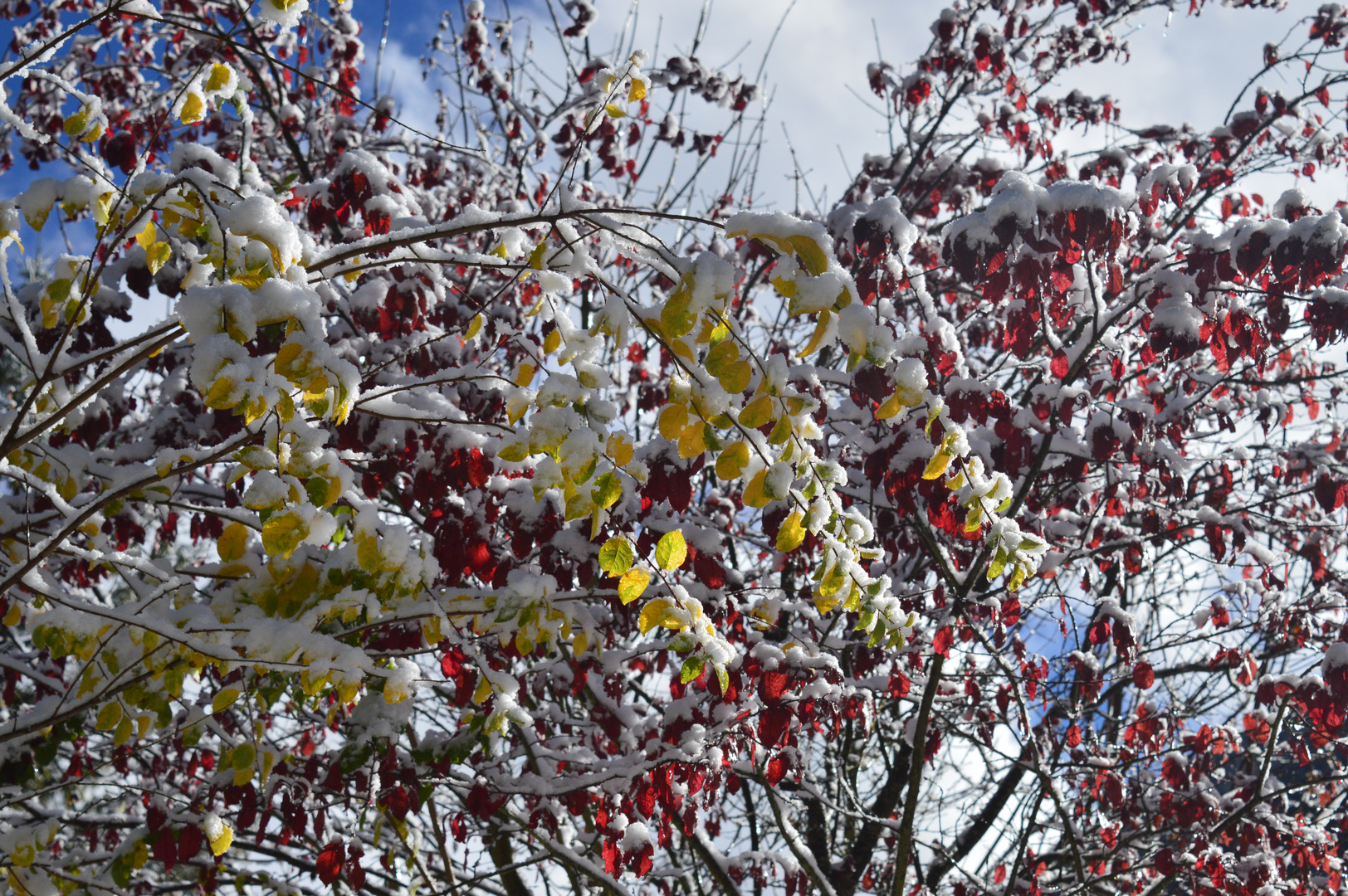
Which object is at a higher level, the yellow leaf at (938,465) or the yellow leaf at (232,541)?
→ the yellow leaf at (938,465)

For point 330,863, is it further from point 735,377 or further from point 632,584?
point 735,377

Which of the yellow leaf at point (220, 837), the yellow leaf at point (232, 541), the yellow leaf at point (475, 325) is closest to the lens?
the yellow leaf at point (232, 541)

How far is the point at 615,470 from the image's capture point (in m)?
1.67

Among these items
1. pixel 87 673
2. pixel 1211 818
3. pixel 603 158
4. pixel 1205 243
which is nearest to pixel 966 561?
pixel 1211 818

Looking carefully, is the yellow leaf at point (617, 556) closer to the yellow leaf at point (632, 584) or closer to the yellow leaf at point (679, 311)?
the yellow leaf at point (632, 584)

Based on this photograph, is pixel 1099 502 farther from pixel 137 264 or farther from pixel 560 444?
pixel 137 264

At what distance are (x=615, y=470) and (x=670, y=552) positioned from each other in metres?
0.20

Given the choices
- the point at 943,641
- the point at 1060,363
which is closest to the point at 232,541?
the point at 943,641

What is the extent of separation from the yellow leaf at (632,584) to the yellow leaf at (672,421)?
0.36 meters

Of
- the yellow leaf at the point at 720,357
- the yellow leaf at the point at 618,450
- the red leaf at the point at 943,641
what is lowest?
the yellow leaf at the point at 618,450

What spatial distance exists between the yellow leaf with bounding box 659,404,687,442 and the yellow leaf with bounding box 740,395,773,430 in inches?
4.4

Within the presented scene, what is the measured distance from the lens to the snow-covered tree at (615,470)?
173 cm

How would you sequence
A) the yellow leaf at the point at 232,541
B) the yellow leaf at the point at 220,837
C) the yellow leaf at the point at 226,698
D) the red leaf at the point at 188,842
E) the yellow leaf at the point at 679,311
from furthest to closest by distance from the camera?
the red leaf at the point at 188,842 < the yellow leaf at the point at 220,837 < the yellow leaf at the point at 226,698 < the yellow leaf at the point at 232,541 < the yellow leaf at the point at 679,311

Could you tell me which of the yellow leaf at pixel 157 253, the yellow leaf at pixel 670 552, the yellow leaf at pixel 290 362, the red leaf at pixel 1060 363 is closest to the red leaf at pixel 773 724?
the yellow leaf at pixel 670 552
